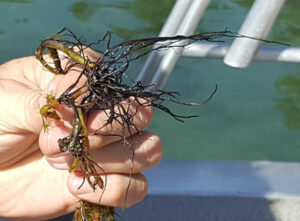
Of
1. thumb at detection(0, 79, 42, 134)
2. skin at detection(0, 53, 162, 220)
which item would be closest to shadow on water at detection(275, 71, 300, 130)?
skin at detection(0, 53, 162, 220)

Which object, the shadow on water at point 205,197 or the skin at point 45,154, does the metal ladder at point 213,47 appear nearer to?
the skin at point 45,154

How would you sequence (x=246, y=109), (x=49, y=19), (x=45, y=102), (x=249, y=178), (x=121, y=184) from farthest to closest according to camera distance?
1. (x=49, y=19)
2. (x=246, y=109)
3. (x=249, y=178)
4. (x=121, y=184)
5. (x=45, y=102)

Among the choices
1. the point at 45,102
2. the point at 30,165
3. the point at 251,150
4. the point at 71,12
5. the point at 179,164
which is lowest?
the point at 71,12

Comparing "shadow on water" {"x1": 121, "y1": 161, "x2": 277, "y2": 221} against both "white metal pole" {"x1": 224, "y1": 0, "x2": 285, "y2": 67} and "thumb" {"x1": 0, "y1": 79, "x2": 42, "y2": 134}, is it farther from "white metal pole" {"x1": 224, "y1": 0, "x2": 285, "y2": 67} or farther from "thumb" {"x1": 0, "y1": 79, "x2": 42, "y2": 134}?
"thumb" {"x1": 0, "y1": 79, "x2": 42, "y2": 134}

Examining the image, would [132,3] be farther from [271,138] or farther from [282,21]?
[271,138]

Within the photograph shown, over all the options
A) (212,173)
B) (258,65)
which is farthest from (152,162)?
(258,65)
